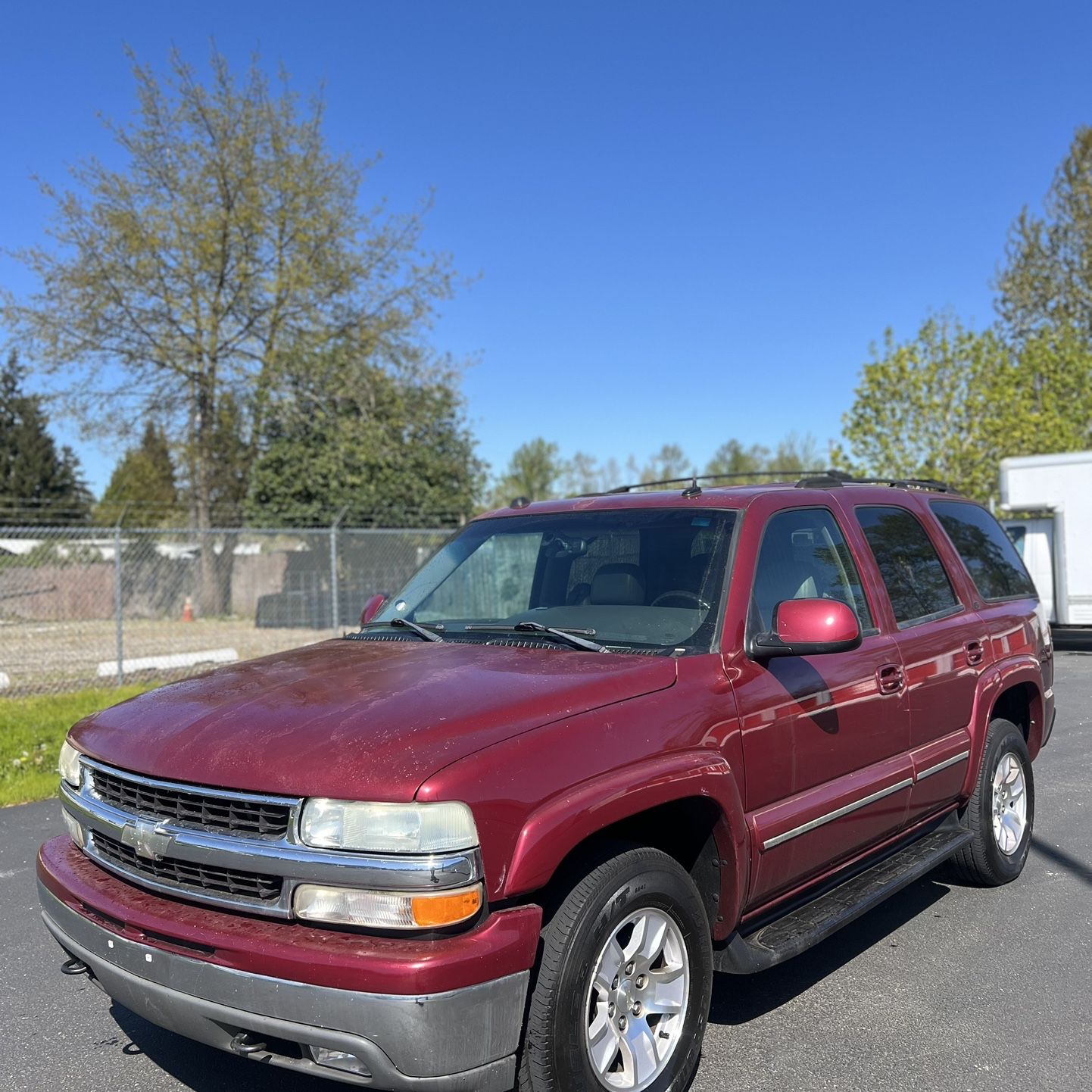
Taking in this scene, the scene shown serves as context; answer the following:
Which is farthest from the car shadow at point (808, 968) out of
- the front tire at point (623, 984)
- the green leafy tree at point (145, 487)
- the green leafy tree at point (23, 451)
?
the green leafy tree at point (23, 451)

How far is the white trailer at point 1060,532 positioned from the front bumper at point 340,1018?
50.0 feet

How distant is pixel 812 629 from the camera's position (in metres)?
3.50

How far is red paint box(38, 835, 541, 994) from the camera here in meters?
2.50

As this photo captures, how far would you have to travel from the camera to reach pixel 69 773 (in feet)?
11.4

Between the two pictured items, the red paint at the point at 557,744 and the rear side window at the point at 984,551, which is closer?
the red paint at the point at 557,744

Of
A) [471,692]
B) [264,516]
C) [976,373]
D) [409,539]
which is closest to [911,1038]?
[471,692]

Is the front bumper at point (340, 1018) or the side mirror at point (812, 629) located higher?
the side mirror at point (812, 629)

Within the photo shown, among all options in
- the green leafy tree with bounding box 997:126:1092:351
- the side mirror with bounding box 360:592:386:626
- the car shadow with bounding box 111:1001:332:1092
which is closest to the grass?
the side mirror with bounding box 360:592:386:626

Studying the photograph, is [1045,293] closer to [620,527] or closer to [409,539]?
[409,539]

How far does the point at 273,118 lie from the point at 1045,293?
84.8 feet

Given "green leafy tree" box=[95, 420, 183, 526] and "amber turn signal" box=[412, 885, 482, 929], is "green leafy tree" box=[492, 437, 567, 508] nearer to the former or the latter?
"green leafy tree" box=[95, 420, 183, 526]

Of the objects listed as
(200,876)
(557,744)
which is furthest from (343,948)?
(557,744)

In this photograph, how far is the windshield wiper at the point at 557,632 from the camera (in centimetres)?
360

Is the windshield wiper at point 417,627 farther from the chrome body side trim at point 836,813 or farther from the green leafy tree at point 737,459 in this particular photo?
the green leafy tree at point 737,459
